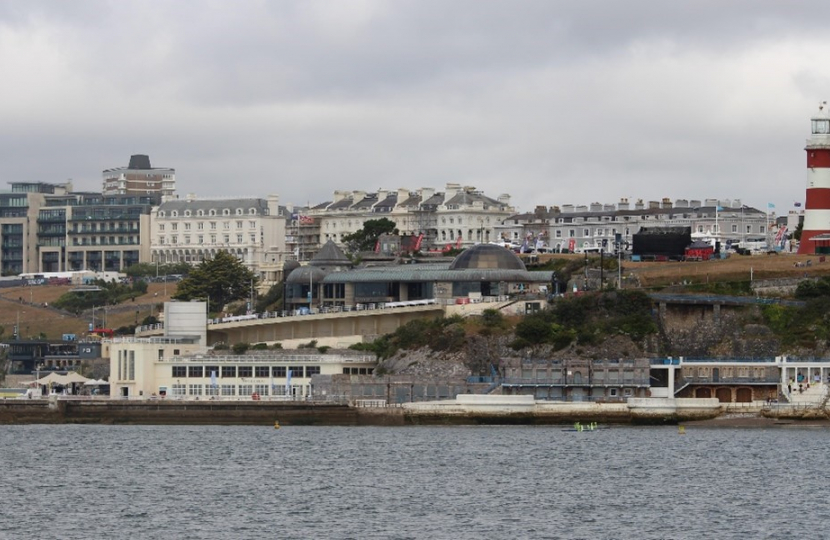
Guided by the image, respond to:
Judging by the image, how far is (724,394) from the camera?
462ft

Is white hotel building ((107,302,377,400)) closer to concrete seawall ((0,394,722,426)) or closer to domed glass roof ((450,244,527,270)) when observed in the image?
concrete seawall ((0,394,722,426))

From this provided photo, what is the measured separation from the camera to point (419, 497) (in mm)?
94500

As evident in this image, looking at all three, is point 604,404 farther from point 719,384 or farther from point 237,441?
point 237,441

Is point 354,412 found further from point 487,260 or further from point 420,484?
point 420,484

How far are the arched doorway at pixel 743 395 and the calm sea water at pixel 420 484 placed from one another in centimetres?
790

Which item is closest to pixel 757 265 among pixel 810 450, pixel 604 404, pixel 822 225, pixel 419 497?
pixel 822 225

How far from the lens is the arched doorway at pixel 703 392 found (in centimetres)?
14112

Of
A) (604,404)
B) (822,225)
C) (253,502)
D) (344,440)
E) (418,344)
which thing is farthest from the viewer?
(822,225)

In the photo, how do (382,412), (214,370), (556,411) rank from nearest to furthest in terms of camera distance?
(556,411) < (382,412) < (214,370)

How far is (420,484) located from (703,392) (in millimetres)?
46572

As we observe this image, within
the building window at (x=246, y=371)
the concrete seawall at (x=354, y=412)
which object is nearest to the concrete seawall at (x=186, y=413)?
the concrete seawall at (x=354, y=412)

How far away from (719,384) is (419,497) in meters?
51.3

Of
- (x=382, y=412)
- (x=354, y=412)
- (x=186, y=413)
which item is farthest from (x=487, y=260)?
(x=186, y=413)

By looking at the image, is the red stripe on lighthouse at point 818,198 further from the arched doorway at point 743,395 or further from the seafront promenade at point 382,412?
the seafront promenade at point 382,412
